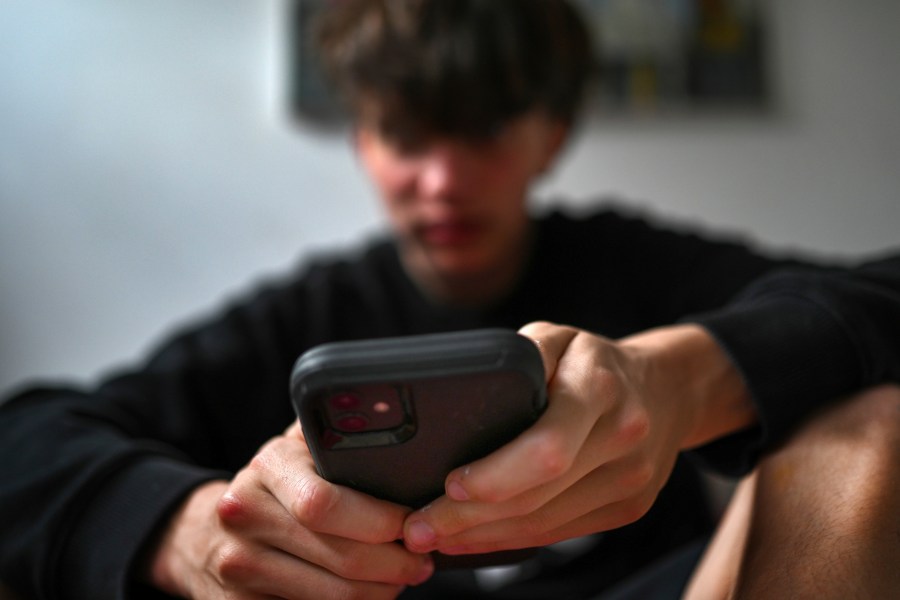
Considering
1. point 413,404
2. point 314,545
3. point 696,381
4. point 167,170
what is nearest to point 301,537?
point 314,545

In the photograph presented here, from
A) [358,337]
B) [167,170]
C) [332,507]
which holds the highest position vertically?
[167,170]

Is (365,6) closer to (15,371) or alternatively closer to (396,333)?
(396,333)

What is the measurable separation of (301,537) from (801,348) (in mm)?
344

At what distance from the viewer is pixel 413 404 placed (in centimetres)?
29

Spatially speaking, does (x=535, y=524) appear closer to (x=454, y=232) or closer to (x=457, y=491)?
(x=457, y=491)

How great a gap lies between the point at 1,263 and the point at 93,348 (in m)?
0.21

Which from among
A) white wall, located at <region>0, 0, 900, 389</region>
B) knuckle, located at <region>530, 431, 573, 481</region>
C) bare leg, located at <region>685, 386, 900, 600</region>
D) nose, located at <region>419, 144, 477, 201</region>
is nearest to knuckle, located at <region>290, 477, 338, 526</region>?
knuckle, located at <region>530, 431, 573, 481</region>

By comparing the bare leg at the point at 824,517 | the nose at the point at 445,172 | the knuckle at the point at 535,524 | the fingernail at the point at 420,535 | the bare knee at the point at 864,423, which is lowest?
the bare leg at the point at 824,517

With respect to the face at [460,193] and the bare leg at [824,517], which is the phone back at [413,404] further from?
the face at [460,193]

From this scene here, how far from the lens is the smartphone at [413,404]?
0.89 ft

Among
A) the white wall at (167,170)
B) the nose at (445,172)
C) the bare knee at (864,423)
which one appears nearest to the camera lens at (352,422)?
the bare knee at (864,423)

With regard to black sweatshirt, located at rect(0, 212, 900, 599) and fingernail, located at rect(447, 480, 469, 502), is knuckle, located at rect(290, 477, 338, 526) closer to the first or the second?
fingernail, located at rect(447, 480, 469, 502)

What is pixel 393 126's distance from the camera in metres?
0.78

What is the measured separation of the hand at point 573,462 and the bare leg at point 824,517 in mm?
74
